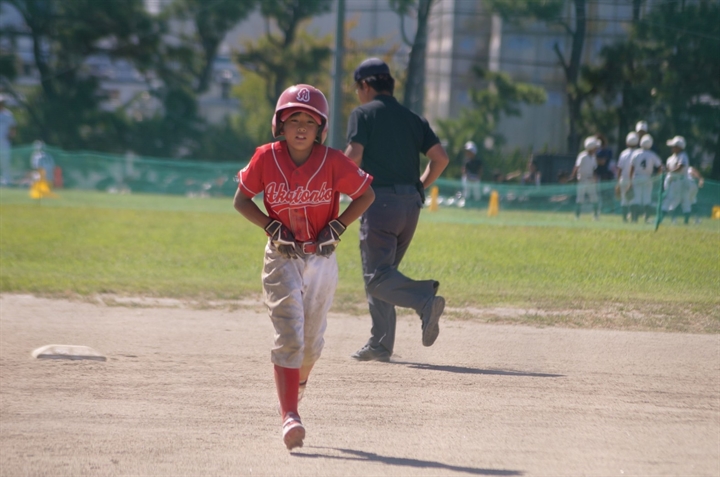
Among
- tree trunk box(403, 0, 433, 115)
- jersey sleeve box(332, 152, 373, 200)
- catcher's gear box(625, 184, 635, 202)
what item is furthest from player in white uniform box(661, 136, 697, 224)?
tree trunk box(403, 0, 433, 115)

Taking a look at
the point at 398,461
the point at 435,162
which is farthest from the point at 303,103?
the point at 435,162

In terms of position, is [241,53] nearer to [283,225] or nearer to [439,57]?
[439,57]

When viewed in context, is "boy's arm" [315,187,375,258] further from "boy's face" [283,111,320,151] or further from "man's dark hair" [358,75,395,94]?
"man's dark hair" [358,75,395,94]

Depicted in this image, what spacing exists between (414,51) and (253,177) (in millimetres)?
17377

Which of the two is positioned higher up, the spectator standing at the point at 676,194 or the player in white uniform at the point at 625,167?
the spectator standing at the point at 676,194

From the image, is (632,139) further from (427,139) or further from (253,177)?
(253,177)

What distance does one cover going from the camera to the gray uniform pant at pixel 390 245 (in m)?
6.07

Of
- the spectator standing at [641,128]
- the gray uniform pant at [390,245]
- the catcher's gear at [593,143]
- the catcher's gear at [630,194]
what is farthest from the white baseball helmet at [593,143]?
the gray uniform pant at [390,245]

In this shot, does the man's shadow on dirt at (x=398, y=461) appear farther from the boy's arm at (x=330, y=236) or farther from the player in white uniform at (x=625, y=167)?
the player in white uniform at (x=625, y=167)

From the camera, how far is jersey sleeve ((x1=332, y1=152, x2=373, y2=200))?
457 centimetres

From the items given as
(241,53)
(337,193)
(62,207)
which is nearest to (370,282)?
(337,193)

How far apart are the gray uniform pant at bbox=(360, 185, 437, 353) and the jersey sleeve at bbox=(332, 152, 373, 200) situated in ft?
5.17

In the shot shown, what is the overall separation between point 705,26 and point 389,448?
25.3 feet

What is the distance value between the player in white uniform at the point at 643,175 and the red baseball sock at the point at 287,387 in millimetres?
5999
